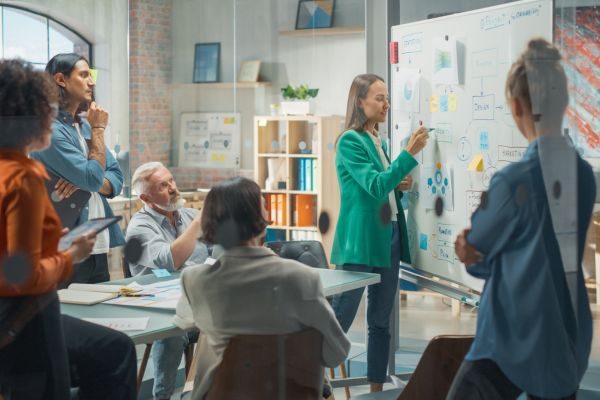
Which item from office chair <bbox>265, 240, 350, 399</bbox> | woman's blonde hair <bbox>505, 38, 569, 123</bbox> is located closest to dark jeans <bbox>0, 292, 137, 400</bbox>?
office chair <bbox>265, 240, 350, 399</bbox>

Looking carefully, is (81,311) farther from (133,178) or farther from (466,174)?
(466,174)

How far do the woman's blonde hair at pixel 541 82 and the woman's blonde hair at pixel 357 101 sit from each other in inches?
30.8

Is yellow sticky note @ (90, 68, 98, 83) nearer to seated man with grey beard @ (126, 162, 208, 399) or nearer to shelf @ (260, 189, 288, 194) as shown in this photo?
seated man with grey beard @ (126, 162, 208, 399)

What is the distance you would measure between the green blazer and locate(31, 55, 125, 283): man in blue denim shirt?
84 cm

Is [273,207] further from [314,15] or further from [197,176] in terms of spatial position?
[314,15]

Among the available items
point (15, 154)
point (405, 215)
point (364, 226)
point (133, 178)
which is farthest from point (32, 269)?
point (405, 215)

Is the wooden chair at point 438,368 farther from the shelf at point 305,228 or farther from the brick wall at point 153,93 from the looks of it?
the brick wall at point 153,93

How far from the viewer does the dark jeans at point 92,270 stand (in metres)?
2.29

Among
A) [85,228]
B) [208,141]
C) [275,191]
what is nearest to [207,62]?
[208,141]

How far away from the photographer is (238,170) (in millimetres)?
2760

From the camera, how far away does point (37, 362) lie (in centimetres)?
216

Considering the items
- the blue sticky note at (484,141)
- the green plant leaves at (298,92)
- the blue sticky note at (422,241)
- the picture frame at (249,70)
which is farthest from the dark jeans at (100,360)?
the picture frame at (249,70)

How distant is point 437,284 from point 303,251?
94 centimetres

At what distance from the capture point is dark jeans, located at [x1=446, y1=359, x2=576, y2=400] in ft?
8.02
